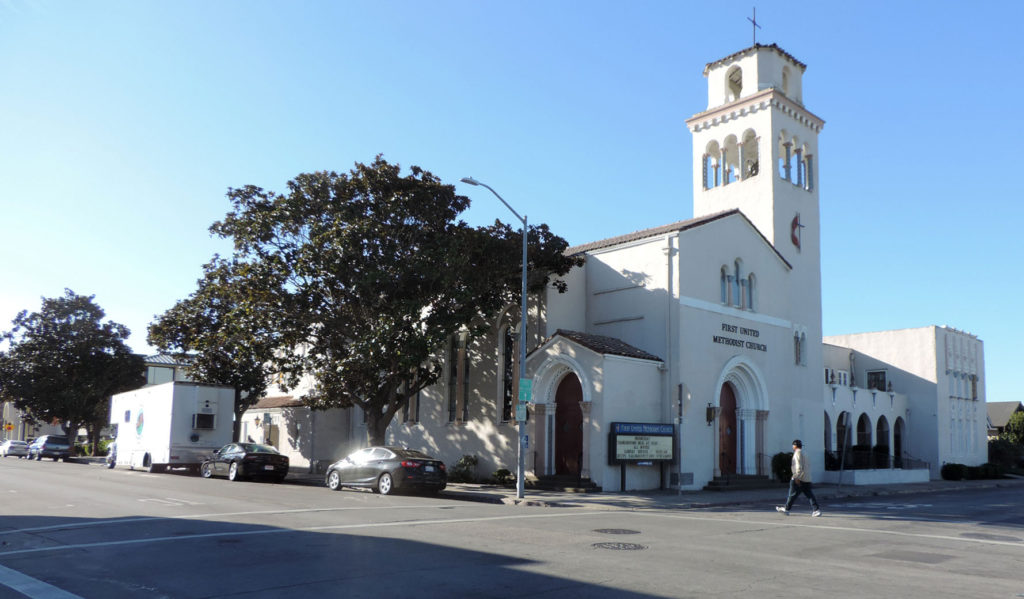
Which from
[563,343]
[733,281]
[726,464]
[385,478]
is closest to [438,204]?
[563,343]

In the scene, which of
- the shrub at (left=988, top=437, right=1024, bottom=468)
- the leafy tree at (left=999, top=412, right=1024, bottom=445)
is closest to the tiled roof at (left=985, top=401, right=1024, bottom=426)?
the leafy tree at (left=999, top=412, right=1024, bottom=445)

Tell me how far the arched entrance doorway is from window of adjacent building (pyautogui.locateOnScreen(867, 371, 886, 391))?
95.7 feet

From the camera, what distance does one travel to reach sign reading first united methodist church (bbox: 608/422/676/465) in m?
24.0

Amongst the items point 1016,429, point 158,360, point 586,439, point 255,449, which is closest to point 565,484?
point 586,439

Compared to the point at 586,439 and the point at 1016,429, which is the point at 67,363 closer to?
the point at 586,439

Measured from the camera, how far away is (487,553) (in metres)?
10.9

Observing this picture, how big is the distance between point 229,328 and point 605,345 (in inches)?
495

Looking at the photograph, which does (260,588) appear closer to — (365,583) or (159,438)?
(365,583)

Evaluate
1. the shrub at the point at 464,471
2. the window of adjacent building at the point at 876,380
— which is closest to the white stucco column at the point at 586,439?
the shrub at the point at 464,471

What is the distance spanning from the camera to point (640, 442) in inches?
972

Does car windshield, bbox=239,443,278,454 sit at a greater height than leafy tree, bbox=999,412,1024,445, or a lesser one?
lesser

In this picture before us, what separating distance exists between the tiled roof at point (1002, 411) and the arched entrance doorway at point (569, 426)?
63098 millimetres

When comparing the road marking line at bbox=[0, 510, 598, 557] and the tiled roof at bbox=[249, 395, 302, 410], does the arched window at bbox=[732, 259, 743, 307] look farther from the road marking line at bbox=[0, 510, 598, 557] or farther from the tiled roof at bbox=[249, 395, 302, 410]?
the tiled roof at bbox=[249, 395, 302, 410]

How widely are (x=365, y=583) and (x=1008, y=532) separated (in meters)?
13.2
